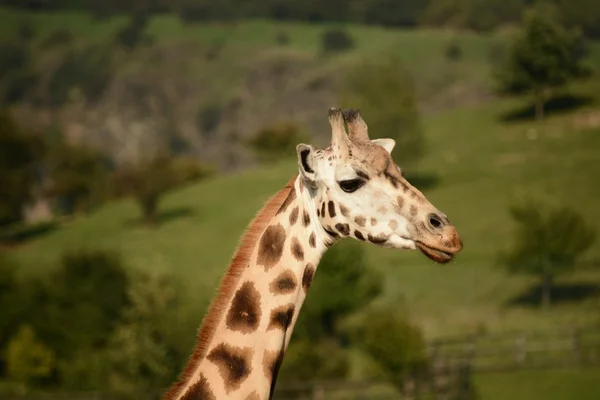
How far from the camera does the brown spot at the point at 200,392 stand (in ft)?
30.3

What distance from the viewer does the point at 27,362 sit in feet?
228

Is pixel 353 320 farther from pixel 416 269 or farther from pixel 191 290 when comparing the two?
pixel 191 290

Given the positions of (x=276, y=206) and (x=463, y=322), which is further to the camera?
(x=463, y=322)

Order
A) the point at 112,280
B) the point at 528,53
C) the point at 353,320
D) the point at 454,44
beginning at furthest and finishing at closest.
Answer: the point at 454,44 < the point at 528,53 < the point at 353,320 < the point at 112,280

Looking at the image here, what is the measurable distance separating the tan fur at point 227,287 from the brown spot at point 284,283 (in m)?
0.28

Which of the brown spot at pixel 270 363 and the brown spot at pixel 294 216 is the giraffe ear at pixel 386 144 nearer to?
the brown spot at pixel 294 216

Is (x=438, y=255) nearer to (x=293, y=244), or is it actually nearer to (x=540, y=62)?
(x=293, y=244)

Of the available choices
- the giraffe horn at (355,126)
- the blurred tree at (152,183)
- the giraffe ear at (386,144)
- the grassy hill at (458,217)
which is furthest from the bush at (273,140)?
the giraffe horn at (355,126)

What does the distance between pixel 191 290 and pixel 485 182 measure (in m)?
53.2

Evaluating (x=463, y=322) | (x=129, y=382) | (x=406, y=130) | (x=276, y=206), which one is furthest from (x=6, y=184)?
(x=276, y=206)

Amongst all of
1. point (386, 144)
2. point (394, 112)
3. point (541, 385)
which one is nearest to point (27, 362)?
point (541, 385)

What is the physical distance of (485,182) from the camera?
379 ft

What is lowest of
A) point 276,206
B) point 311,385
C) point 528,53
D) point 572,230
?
point 276,206

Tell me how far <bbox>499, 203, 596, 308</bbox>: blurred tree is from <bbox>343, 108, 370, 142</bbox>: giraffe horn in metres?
71.1
